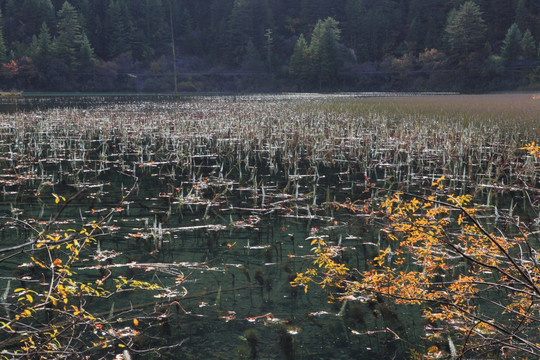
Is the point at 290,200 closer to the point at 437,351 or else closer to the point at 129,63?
the point at 437,351

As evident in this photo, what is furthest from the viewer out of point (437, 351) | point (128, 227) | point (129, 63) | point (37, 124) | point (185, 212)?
point (129, 63)

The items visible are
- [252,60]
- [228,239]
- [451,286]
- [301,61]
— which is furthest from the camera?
[252,60]

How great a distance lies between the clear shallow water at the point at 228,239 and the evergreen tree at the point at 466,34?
74102mm

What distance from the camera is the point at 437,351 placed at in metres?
4.71

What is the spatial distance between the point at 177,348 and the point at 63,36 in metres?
88.4

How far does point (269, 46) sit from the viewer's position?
324 ft

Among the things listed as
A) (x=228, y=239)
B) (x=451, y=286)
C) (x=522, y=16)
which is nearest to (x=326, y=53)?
(x=522, y=16)

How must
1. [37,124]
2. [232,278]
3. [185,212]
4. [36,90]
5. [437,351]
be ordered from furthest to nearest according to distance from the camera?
[36,90] < [37,124] < [185,212] < [232,278] < [437,351]

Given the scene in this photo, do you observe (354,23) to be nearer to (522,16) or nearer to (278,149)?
(522,16)

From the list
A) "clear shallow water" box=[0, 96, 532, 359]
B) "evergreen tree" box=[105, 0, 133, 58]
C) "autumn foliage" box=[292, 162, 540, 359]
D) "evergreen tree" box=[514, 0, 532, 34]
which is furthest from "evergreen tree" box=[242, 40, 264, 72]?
"autumn foliage" box=[292, 162, 540, 359]

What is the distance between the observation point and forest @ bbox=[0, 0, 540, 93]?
79812mm

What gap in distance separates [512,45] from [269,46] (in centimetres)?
4631

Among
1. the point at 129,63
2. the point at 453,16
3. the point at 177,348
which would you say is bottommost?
the point at 177,348

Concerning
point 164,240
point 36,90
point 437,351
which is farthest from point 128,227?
point 36,90
